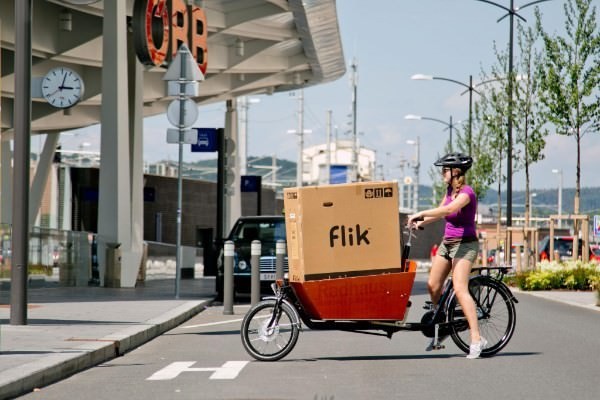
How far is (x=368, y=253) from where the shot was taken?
12453 millimetres

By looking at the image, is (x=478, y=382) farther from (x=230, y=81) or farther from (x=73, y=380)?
(x=230, y=81)

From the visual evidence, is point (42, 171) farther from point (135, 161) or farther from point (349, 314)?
point (349, 314)

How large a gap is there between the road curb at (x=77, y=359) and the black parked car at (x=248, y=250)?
23.3ft

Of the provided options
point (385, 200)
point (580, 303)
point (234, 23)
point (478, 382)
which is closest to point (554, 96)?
point (580, 303)

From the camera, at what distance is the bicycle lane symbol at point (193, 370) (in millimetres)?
10766

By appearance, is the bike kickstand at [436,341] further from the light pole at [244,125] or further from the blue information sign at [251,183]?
the light pole at [244,125]

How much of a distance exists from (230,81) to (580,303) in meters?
32.1

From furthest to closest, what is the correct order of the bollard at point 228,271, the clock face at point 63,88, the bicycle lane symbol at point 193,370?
the clock face at point 63,88, the bollard at point 228,271, the bicycle lane symbol at point 193,370

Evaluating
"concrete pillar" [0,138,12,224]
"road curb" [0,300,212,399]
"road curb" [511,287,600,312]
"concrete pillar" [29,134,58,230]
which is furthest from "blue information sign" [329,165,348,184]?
"road curb" [0,300,212,399]

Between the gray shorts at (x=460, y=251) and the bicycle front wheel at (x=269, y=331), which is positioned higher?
the gray shorts at (x=460, y=251)

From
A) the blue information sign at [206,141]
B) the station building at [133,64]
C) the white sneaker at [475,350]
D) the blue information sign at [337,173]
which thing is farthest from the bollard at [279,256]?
the blue information sign at [337,173]

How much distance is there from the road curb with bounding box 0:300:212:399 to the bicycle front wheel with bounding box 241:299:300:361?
141 centimetres

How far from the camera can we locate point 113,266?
29703 millimetres

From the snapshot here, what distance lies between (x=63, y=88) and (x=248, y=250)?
714 cm
